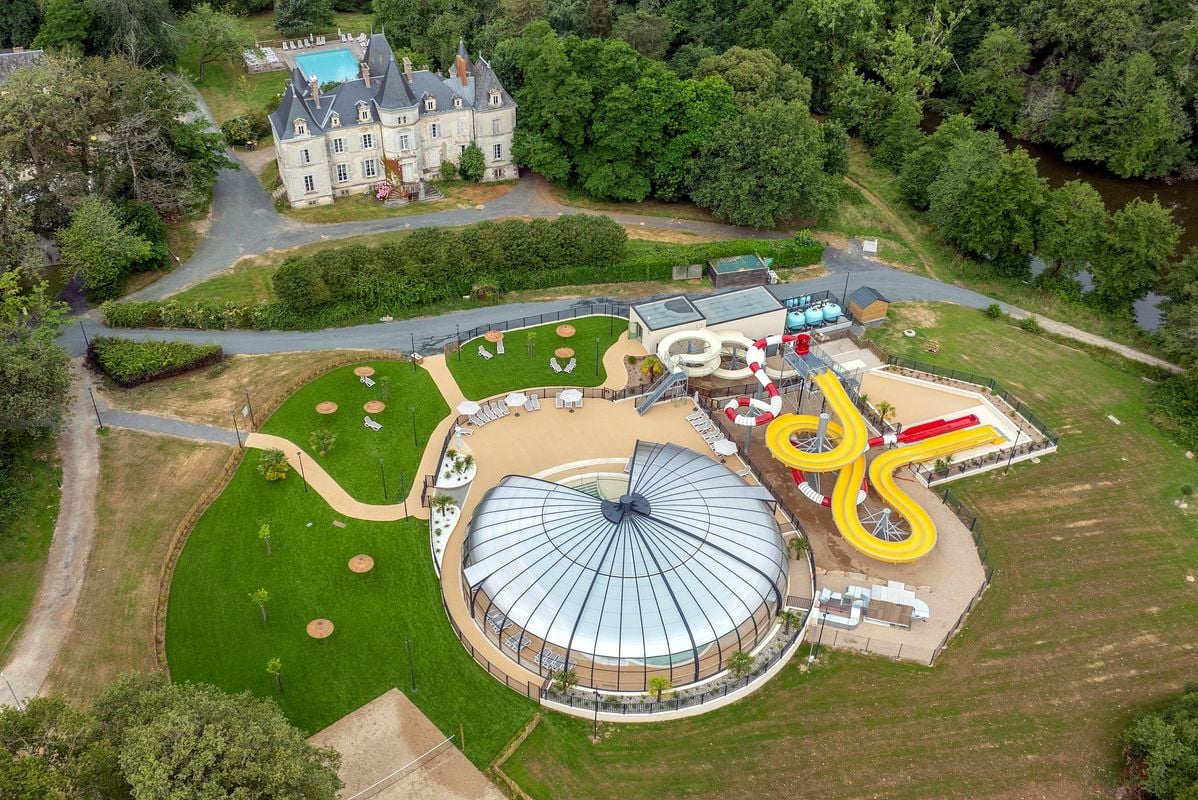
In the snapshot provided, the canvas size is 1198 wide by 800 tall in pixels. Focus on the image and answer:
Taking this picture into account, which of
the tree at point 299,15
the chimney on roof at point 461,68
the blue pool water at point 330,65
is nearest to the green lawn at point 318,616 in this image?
the chimney on roof at point 461,68

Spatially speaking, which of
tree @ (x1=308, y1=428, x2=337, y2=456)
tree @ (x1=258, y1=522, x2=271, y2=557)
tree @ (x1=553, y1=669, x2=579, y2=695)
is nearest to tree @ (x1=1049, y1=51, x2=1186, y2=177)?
tree @ (x1=308, y1=428, x2=337, y2=456)

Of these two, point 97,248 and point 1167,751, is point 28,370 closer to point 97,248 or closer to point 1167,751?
point 97,248

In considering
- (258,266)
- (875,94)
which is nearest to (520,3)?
(875,94)

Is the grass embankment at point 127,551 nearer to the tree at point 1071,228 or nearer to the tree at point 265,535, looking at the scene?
the tree at point 265,535

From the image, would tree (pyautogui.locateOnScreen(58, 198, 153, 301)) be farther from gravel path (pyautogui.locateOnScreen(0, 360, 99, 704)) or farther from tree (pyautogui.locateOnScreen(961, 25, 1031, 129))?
tree (pyautogui.locateOnScreen(961, 25, 1031, 129))

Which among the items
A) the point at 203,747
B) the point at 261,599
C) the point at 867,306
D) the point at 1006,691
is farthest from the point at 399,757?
the point at 867,306
